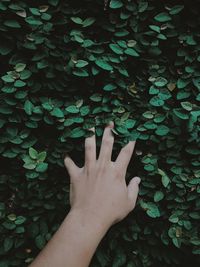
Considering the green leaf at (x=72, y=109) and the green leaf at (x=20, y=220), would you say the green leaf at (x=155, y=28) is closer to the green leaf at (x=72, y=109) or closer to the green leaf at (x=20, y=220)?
the green leaf at (x=72, y=109)

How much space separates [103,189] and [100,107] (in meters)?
0.45

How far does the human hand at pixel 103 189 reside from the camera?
1.40 meters

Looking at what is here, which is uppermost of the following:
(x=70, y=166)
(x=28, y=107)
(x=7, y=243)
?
(x=28, y=107)

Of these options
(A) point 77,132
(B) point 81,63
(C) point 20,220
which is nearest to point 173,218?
(A) point 77,132

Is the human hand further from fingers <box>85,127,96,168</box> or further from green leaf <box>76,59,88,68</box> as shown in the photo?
green leaf <box>76,59,88,68</box>

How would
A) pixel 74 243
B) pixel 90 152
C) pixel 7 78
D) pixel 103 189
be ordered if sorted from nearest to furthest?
pixel 74 243 < pixel 103 189 < pixel 90 152 < pixel 7 78

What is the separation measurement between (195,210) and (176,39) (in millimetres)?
741

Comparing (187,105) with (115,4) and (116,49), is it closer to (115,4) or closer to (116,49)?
(116,49)

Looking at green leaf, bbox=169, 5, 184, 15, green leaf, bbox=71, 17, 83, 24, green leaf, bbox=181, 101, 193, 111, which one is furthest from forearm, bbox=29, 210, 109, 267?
green leaf, bbox=169, 5, 184, 15

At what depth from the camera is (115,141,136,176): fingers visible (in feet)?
5.09

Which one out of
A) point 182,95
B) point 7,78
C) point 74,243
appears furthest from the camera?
point 182,95

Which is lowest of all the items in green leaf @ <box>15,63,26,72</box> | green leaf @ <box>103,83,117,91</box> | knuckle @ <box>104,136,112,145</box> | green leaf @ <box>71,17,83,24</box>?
knuckle @ <box>104,136,112,145</box>

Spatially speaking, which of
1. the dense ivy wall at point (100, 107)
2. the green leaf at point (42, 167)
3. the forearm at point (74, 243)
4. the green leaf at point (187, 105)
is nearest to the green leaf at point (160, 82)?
the dense ivy wall at point (100, 107)

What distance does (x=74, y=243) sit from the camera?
1.30 meters
